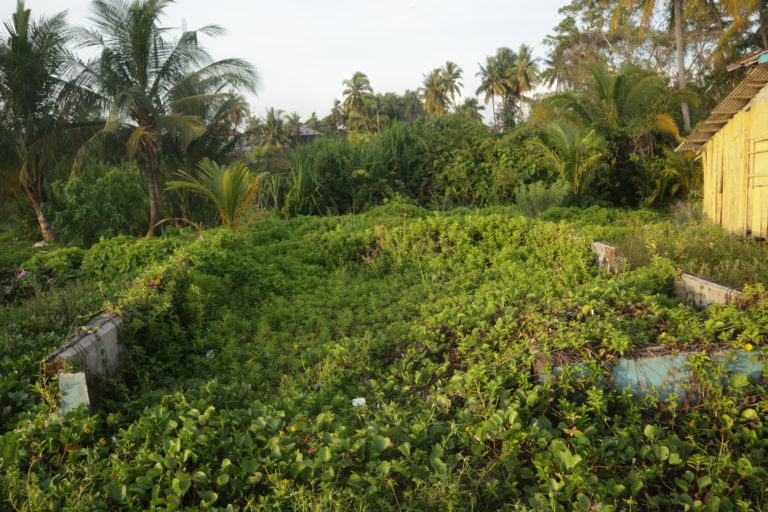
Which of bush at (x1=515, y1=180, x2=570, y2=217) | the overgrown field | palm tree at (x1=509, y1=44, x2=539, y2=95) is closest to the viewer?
the overgrown field

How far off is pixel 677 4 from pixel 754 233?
46.7ft

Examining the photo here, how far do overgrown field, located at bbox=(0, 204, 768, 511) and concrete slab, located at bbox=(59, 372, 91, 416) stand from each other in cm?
10

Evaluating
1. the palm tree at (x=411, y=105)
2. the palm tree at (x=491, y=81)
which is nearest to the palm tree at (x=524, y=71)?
the palm tree at (x=491, y=81)

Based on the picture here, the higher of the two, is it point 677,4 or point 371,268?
point 677,4

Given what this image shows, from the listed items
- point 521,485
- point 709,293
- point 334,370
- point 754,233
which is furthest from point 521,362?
point 754,233

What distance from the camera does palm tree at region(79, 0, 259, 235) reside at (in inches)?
455

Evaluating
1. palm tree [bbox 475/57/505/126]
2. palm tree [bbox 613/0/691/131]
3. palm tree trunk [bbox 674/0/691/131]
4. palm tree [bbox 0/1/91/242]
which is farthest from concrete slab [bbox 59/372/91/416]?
palm tree [bbox 475/57/505/126]

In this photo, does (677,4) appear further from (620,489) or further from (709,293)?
(620,489)

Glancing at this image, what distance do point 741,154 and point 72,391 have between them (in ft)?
28.3

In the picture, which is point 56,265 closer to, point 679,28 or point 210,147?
point 210,147

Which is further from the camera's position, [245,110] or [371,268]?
[245,110]

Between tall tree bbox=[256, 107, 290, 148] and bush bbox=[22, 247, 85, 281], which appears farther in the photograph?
tall tree bbox=[256, 107, 290, 148]

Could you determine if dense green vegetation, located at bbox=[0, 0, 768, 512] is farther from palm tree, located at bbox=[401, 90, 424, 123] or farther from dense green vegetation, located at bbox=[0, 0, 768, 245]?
palm tree, located at bbox=[401, 90, 424, 123]

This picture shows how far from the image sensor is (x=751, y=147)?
287 inches
